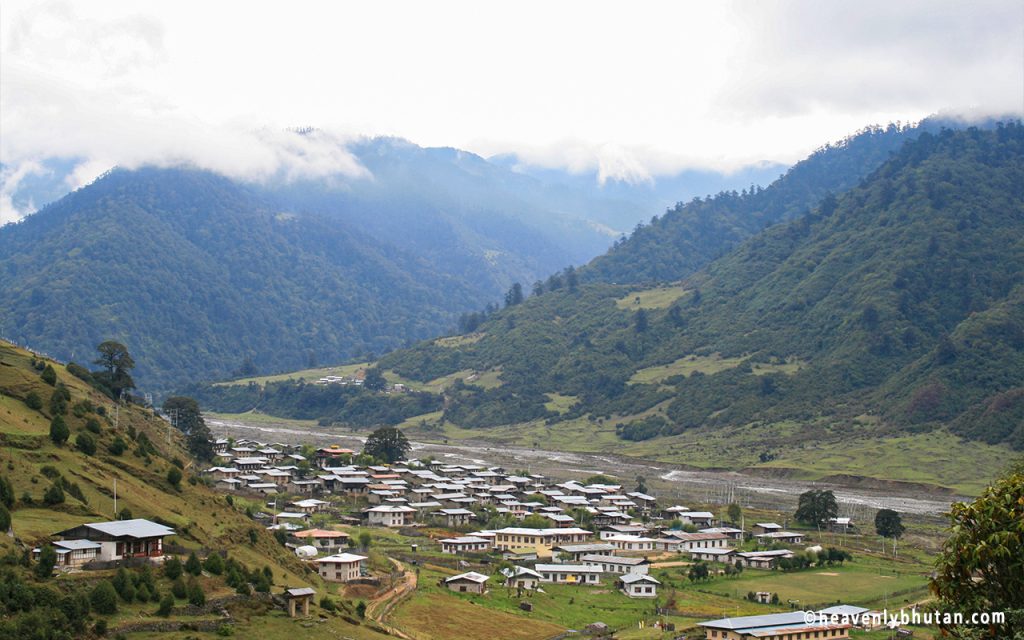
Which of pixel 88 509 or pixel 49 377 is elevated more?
pixel 49 377

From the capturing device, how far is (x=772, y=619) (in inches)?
2055

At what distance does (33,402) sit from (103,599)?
2214cm

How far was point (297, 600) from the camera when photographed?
151 feet

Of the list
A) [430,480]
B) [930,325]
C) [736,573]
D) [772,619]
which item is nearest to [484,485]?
[430,480]

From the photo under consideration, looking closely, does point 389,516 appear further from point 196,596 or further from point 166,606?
point 166,606

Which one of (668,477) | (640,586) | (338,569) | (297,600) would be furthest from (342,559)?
(668,477)

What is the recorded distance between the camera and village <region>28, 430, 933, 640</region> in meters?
52.7

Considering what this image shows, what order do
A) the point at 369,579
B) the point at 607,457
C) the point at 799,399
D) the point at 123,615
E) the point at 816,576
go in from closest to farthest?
1. the point at 123,615
2. the point at 369,579
3. the point at 816,576
4. the point at 607,457
5. the point at 799,399

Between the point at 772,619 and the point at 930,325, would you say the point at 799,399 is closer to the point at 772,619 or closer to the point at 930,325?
the point at 930,325

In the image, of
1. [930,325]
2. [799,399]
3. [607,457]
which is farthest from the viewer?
[930,325]

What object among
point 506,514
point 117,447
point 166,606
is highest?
point 117,447

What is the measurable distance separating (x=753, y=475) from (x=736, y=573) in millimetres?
68465

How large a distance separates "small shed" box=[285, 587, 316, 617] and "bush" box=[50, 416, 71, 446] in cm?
1405

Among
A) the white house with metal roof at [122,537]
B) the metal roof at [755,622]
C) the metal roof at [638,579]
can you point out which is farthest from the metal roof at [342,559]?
the metal roof at [755,622]
